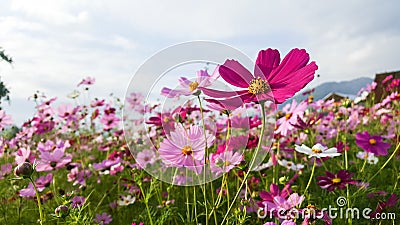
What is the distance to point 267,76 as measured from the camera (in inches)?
19.3

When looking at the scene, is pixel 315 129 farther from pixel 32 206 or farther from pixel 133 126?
pixel 32 206

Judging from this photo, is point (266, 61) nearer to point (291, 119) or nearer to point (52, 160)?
point (291, 119)

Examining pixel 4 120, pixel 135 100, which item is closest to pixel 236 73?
pixel 135 100

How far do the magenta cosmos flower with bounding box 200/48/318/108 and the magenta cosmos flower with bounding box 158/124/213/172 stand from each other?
145mm

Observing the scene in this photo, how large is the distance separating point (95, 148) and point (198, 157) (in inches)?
95.2

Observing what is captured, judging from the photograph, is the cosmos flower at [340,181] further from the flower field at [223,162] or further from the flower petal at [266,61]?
the flower petal at [266,61]

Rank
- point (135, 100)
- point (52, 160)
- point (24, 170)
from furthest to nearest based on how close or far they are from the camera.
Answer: point (52, 160) < point (135, 100) < point (24, 170)

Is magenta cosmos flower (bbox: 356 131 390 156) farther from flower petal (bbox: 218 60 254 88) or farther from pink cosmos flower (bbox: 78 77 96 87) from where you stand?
pink cosmos flower (bbox: 78 77 96 87)

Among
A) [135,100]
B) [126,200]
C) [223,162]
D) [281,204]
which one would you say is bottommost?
[126,200]

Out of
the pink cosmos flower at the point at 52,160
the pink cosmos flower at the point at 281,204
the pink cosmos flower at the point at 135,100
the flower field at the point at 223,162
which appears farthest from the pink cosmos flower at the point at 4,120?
the pink cosmos flower at the point at 281,204

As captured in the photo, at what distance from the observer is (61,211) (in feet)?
2.02

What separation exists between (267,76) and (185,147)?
0.21 metres

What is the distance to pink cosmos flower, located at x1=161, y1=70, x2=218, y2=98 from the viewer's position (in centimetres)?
54

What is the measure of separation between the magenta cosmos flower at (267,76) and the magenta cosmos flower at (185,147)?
0.48 ft
